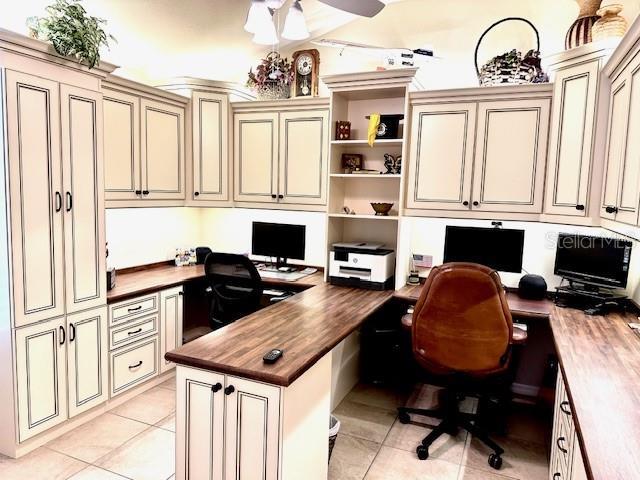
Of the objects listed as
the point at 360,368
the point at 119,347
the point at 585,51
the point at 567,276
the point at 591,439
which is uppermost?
the point at 585,51

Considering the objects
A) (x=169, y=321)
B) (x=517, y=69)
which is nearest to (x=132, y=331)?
(x=169, y=321)

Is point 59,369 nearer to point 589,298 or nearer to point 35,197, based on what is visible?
point 35,197

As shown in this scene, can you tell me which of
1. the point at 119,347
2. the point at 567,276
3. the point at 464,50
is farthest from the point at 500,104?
the point at 119,347

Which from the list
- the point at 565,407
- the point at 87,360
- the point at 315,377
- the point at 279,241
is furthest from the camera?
the point at 279,241

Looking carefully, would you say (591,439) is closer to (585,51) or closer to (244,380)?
(244,380)

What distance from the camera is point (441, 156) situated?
125 inches

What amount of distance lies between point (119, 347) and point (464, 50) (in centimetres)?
341

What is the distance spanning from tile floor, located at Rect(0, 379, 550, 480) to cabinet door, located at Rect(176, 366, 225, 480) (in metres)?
0.63

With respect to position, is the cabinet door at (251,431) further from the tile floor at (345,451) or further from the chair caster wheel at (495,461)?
the chair caster wheel at (495,461)

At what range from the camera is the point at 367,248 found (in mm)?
3311

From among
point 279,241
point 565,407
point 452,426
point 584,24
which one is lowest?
point 452,426

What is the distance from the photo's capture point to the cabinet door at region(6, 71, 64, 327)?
2.31m

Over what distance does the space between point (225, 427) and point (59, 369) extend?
1.44 metres

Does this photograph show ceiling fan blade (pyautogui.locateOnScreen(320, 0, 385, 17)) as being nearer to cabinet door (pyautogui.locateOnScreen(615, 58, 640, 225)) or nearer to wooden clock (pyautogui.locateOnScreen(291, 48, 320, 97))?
cabinet door (pyautogui.locateOnScreen(615, 58, 640, 225))
